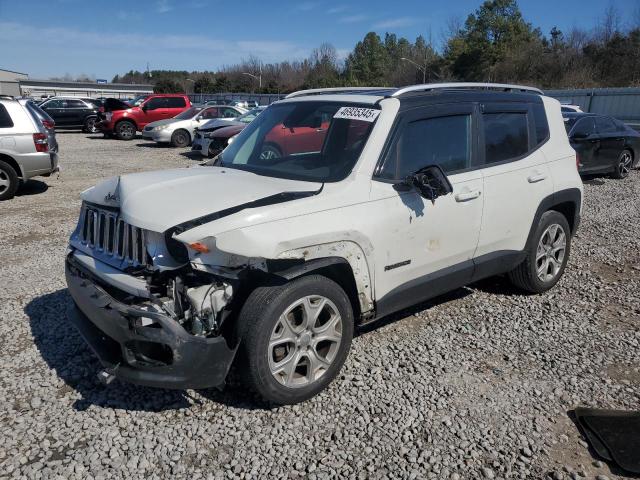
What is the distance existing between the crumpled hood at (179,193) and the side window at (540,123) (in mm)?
2549

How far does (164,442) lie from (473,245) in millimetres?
2725

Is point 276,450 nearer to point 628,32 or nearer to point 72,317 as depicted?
point 72,317

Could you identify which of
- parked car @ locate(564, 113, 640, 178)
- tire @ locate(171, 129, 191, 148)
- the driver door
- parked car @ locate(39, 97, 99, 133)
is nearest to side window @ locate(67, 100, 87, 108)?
parked car @ locate(39, 97, 99, 133)

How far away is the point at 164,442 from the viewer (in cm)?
301

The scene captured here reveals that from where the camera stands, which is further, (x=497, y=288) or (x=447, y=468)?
(x=497, y=288)

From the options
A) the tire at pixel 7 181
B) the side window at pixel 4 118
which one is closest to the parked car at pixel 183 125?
the side window at pixel 4 118

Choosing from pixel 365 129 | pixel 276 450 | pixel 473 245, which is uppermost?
pixel 365 129

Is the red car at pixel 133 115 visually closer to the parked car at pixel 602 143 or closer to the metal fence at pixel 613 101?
the parked car at pixel 602 143

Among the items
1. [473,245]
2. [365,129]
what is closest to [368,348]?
[473,245]

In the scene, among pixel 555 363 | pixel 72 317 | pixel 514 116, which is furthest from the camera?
pixel 514 116

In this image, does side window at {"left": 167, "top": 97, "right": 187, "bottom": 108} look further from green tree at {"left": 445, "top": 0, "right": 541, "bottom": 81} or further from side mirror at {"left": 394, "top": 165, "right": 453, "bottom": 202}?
green tree at {"left": 445, "top": 0, "right": 541, "bottom": 81}

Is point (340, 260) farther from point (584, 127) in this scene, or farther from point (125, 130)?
point (125, 130)

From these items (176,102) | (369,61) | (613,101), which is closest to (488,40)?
(369,61)

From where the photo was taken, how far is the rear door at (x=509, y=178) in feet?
14.2
